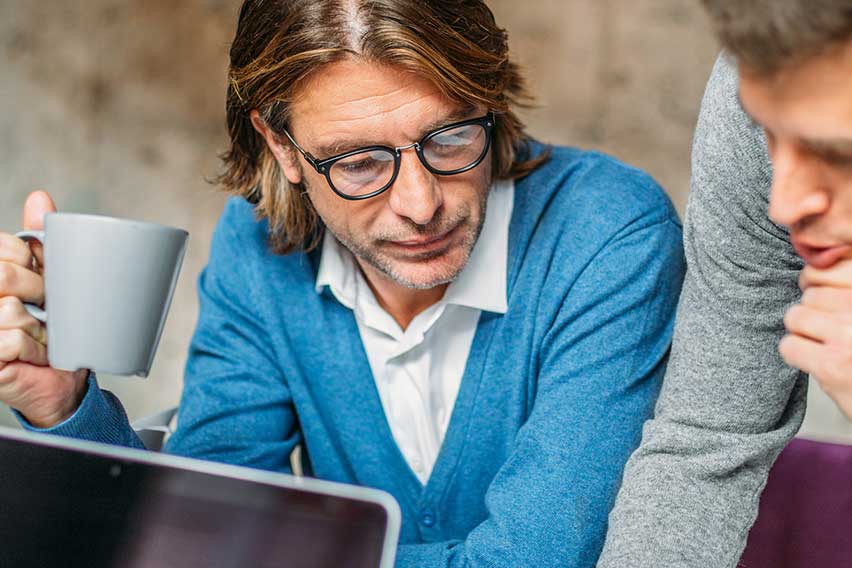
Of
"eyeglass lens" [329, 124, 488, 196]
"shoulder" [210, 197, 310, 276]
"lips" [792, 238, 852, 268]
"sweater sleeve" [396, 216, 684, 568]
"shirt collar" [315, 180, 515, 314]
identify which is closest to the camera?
"lips" [792, 238, 852, 268]

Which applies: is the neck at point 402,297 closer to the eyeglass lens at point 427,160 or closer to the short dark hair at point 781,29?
the eyeglass lens at point 427,160

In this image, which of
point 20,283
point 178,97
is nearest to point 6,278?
point 20,283

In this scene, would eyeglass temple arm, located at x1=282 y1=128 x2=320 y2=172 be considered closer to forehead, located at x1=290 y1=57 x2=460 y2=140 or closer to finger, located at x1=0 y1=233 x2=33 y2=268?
forehead, located at x1=290 y1=57 x2=460 y2=140

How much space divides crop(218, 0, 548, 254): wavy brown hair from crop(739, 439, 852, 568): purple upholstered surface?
1.70ft

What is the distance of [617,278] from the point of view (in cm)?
117

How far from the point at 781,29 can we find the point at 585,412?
58 centimetres

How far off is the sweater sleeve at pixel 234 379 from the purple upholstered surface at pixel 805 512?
65 cm

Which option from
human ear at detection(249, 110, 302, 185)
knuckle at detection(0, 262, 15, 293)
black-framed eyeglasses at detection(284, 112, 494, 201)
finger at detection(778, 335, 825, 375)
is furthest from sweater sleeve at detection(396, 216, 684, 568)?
knuckle at detection(0, 262, 15, 293)

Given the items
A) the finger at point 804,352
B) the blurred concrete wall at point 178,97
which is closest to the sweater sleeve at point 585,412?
the finger at point 804,352

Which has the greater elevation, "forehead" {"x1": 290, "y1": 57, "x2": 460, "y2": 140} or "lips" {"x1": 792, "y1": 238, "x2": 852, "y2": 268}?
"forehead" {"x1": 290, "y1": 57, "x2": 460, "y2": 140}

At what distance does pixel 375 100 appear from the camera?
115 centimetres

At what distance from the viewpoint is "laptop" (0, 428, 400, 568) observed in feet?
2.03

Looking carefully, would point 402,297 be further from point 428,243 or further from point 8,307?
point 8,307

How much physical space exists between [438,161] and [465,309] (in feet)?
0.83
